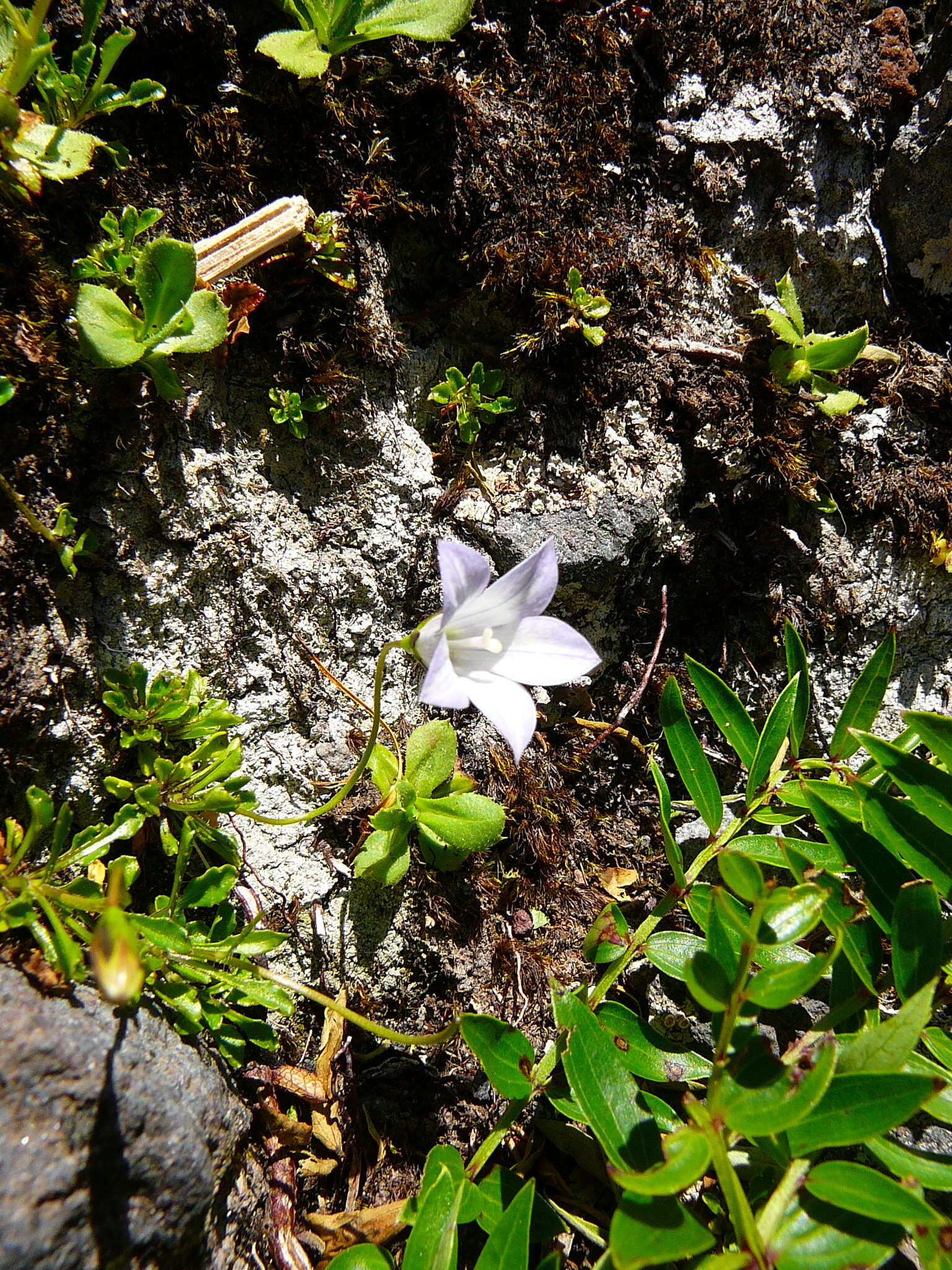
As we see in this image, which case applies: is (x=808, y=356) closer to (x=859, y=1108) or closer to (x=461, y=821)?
(x=461, y=821)

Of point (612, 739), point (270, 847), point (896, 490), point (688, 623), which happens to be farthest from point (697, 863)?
point (896, 490)

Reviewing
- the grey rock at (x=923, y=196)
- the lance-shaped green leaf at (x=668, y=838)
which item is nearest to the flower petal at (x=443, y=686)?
the lance-shaped green leaf at (x=668, y=838)

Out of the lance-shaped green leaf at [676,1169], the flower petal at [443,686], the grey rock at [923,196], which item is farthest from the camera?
the grey rock at [923,196]

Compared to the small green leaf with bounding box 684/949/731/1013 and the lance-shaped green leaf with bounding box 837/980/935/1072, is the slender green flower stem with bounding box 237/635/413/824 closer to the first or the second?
the small green leaf with bounding box 684/949/731/1013

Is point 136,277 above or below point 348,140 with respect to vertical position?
below

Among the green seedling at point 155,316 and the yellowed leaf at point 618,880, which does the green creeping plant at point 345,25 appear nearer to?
the green seedling at point 155,316

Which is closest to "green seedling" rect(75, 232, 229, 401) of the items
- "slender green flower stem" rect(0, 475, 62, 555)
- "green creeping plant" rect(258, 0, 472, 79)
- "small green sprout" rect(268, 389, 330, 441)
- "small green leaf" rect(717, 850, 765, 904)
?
"small green sprout" rect(268, 389, 330, 441)

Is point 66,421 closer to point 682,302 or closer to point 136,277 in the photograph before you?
point 136,277
